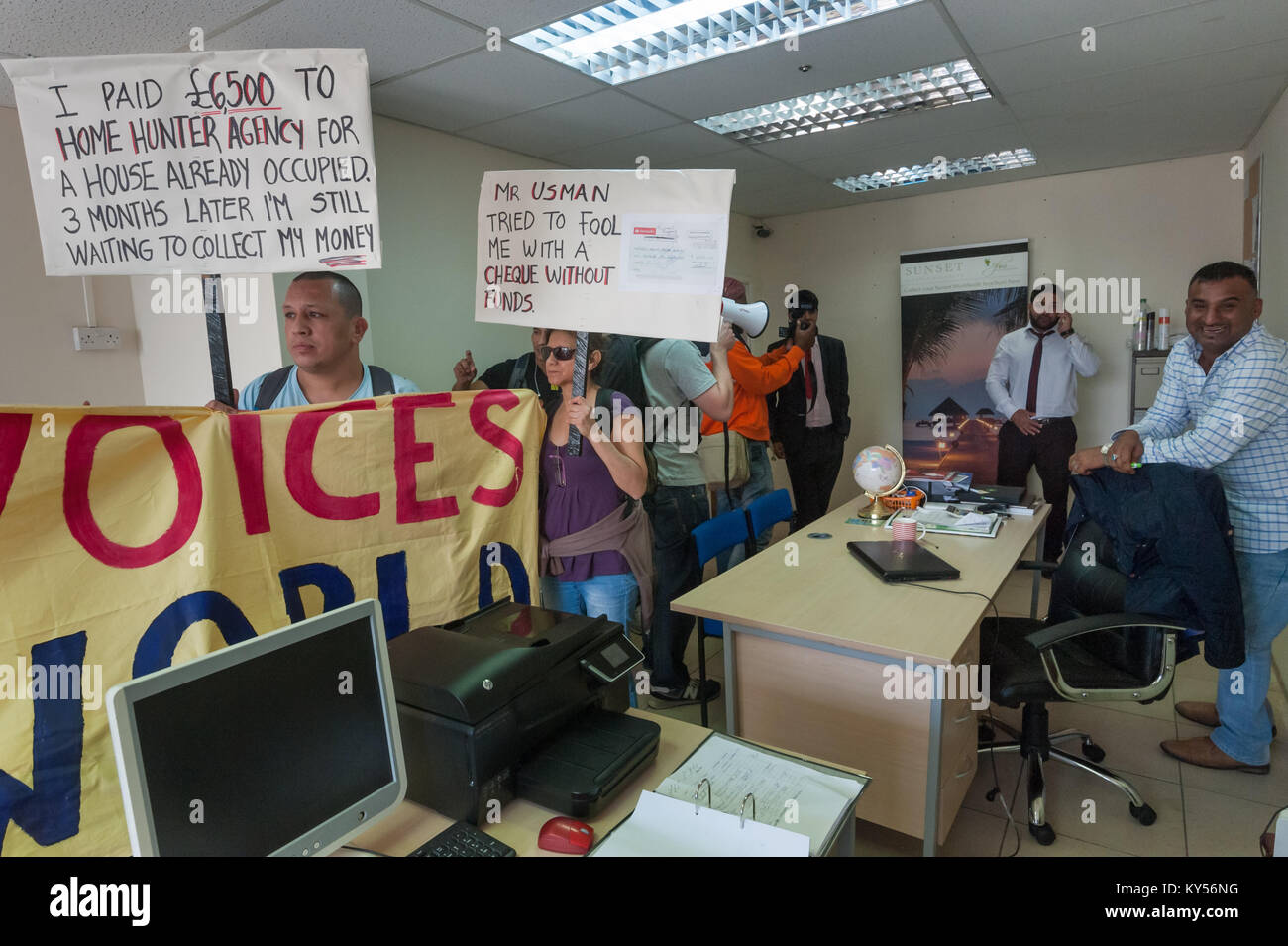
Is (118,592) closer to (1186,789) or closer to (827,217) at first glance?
(1186,789)

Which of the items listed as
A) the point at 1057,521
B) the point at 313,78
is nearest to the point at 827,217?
the point at 1057,521

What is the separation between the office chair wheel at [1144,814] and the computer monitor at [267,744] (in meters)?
2.24

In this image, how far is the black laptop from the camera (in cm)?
212

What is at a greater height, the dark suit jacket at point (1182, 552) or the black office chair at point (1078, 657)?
the dark suit jacket at point (1182, 552)

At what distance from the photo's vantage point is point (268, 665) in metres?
0.89

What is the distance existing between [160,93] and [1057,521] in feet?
17.0

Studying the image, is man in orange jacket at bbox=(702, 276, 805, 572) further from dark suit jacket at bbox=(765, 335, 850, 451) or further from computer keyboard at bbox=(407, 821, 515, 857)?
computer keyboard at bbox=(407, 821, 515, 857)

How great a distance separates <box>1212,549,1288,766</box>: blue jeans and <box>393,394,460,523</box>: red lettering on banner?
8.17 feet

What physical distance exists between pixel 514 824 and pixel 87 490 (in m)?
0.93

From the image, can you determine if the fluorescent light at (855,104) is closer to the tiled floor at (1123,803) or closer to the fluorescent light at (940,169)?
the fluorescent light at (940,169)

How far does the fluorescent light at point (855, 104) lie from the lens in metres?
3.23

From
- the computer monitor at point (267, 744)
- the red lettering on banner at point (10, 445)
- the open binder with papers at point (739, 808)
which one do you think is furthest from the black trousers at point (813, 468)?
the red lettering on banner at point (10, 445)

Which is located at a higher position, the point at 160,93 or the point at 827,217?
the point at 827,217
